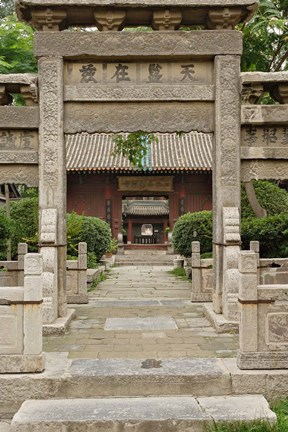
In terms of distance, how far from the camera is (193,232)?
584 inches

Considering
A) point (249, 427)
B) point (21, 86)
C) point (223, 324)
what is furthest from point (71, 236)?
point (249, 427)

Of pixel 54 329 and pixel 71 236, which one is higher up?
pixel 71 236

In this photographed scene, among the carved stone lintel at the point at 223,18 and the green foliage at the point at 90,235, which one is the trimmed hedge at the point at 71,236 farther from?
the carved stone lintel at the point at 223,18

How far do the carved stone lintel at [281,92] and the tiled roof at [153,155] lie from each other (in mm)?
15386

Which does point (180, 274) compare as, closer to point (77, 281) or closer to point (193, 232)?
point (193, 232)

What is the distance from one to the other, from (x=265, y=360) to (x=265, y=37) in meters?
8.28

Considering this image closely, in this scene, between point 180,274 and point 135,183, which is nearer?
point 180,274

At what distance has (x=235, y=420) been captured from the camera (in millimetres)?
4207

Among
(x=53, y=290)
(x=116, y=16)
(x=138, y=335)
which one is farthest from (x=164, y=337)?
(x=116, y=16)

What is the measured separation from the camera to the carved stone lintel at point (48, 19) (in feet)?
23.8

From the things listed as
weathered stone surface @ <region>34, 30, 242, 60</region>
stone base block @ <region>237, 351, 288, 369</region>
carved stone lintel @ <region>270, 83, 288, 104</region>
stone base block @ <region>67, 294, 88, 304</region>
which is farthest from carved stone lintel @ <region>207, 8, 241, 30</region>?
stone base block @ <region>67, 294, 88, 304</region>

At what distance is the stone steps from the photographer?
164 inches

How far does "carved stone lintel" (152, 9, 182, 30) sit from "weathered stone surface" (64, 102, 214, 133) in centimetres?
120

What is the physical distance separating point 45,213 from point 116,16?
3154mm
